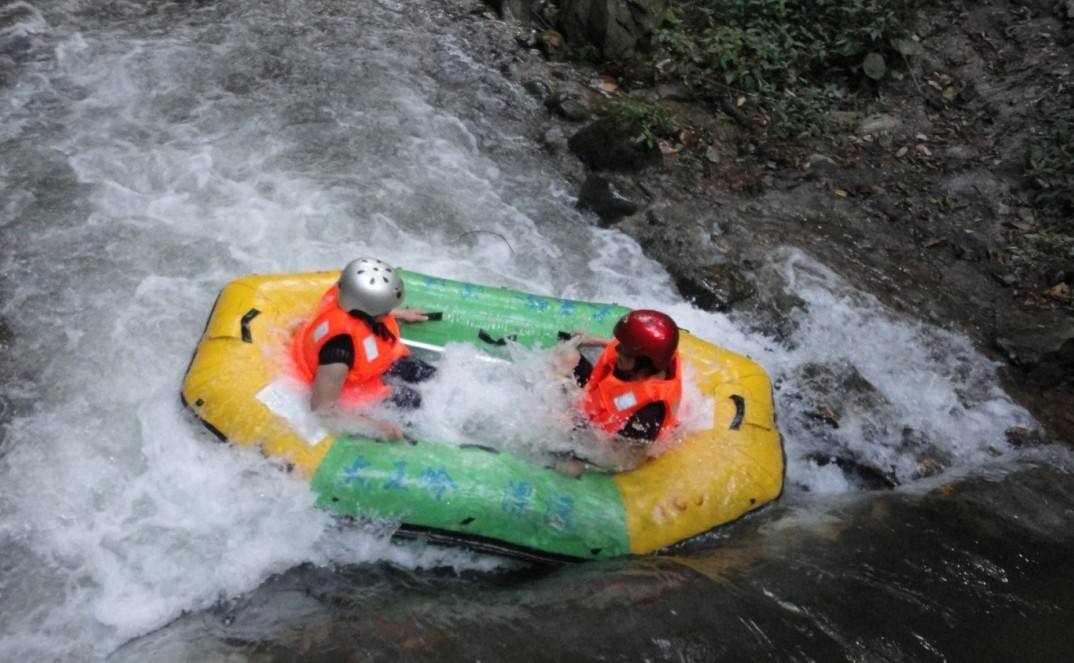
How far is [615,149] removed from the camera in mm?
7434

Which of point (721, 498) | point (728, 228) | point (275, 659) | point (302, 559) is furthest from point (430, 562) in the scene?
point (728, 228)

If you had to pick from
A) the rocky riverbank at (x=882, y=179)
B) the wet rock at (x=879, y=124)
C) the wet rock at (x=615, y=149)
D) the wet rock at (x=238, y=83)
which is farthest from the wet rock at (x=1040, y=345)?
the wet rock at (x=238, y=83)

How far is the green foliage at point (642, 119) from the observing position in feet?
24.5

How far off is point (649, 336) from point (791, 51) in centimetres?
605

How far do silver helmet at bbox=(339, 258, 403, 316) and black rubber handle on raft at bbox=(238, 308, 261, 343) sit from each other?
2.19 ft

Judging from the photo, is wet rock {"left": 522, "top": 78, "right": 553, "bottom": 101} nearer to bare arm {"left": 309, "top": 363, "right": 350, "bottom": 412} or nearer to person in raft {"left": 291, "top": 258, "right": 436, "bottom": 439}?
person in raft {"left": 291, "top": 258, "right": 436, "bottom": 439}

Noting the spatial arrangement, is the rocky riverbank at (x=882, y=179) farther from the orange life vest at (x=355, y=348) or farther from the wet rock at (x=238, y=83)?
the orange life vest at (x=355, y=348)

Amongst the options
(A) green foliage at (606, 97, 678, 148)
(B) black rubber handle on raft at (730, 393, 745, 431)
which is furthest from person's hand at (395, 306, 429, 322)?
(A) green foliage at (606, 97, 678, 148)

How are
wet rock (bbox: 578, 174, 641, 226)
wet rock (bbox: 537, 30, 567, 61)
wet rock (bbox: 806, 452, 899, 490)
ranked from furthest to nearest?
1. wet rock (bbox: 537, 30, 567, 61)
2. wet rock (bbox: 578, 174, 641, 226)
3. wet rock (bbox: 806, 452, 899, 490)

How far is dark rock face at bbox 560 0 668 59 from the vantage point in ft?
28.2

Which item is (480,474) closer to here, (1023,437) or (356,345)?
(356,345)

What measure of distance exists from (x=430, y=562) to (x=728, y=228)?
4294mm

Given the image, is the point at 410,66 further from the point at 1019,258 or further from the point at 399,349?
the point at 1019,258

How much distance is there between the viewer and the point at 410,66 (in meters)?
8.41
